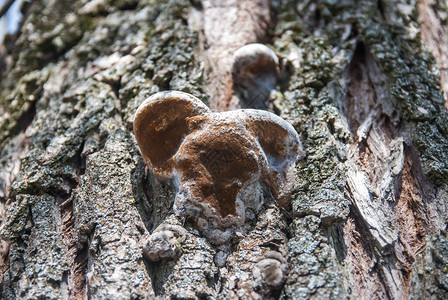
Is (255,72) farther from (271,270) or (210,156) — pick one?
(271,270)

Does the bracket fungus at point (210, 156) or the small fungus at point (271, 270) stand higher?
the bracket fungus at point (210, 156)

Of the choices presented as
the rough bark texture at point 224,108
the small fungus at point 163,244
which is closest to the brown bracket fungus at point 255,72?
the rough bark texture at point 224,108

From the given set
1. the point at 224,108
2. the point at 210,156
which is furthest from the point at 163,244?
the point at 224,108

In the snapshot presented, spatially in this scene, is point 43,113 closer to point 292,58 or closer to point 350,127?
point 292,58

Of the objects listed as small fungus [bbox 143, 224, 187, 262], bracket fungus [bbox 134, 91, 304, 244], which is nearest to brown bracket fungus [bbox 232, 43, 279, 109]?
bracket fungus [bbox 134, 91, 304, 244]

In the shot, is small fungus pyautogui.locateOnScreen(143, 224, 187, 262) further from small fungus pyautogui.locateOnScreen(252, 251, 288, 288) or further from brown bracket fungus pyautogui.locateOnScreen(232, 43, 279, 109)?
brown bracket fungus pyautogui.locateOnScreen(232, 43, 279, 109)

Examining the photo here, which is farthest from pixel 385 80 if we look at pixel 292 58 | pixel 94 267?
pixel 94 267

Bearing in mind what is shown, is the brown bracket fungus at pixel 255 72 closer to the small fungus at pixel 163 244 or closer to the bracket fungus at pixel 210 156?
the bracket fungus at pixel 210 156
